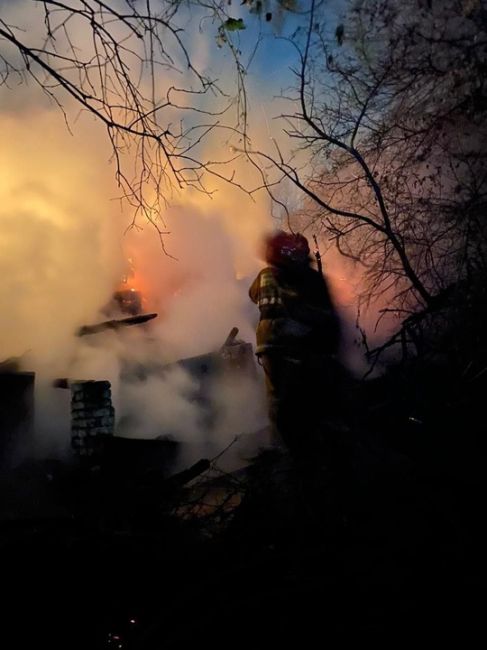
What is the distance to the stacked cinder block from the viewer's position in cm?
768

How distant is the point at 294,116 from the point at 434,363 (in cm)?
340

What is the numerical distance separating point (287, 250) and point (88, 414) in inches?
159

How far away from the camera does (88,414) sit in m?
7.71

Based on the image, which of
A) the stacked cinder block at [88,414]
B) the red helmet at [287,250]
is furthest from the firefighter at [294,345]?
the stacked cinder block at [88,414]

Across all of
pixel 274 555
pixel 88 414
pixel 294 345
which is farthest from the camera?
pixel 88 414

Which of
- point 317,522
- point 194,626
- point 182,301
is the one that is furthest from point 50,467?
point 182,301

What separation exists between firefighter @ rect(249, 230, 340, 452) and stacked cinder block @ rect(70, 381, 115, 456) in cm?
280

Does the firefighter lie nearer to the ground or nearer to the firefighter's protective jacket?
the firefighter's protective jacket

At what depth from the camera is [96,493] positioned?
5.85m

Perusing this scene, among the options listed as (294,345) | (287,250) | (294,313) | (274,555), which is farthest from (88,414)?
(274,555)

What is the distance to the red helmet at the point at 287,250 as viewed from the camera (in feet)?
22.2

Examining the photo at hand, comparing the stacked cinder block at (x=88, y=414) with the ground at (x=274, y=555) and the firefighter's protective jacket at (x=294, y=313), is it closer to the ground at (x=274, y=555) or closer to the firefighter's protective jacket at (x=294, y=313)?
the ground at (x=274, y=555)

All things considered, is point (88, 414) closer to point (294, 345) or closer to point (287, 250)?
point (294, 345)

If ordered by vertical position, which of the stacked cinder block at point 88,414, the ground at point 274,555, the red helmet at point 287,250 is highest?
the red helmet at point 287,250
